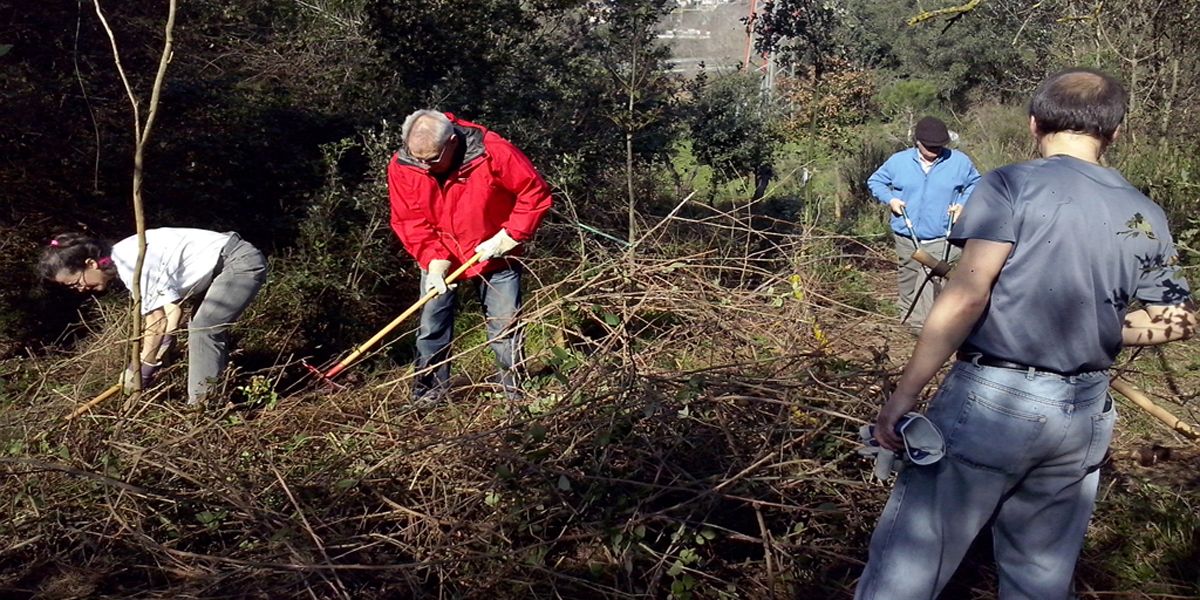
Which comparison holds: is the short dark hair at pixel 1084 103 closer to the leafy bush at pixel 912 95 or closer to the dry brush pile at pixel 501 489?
the dry brush pile at pixel 501 489

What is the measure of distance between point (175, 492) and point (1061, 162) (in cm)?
293

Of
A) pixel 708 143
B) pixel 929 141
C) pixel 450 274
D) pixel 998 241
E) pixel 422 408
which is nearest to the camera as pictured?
pixel 998 241

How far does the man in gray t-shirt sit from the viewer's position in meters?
2.17

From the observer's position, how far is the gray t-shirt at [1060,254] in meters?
2.16

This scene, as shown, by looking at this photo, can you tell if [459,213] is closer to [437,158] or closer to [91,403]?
[437,158]

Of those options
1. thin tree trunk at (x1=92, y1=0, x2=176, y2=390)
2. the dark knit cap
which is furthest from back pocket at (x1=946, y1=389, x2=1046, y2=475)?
the dark knit cap

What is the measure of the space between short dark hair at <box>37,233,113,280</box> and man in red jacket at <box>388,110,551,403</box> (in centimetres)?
131

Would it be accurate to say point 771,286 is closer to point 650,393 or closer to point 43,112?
point 650,393

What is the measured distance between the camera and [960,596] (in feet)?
10.7

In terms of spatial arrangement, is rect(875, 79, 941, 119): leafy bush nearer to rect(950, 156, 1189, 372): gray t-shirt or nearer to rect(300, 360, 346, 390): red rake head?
rect(300, 360, 346, 390): red rake head

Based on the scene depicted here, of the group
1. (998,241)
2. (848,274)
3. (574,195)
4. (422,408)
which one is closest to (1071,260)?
(998,241)

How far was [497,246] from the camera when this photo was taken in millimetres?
4609

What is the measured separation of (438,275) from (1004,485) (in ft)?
9.87

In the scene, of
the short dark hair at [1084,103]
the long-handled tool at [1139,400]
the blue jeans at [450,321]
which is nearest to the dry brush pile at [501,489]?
the blue jeans at [450,321]
